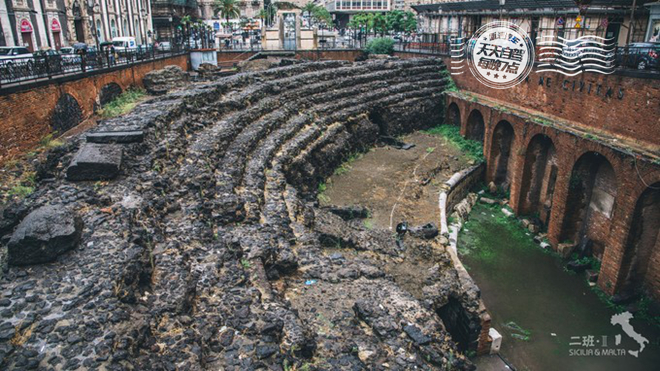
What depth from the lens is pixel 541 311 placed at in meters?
11.8

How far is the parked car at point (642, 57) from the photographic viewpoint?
12.8m

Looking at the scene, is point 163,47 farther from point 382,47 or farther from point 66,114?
point 382,47

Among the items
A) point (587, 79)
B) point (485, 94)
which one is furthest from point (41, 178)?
point (485, 94)

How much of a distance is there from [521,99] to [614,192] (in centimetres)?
632

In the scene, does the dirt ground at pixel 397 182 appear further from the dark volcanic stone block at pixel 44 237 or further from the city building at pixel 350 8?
the city building at pixel 350 8

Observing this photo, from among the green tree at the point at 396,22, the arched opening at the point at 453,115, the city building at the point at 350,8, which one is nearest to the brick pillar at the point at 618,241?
the arched opening at the point at 453,115

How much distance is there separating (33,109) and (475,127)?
58.3 ft

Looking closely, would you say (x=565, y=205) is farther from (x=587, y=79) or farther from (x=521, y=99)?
(x=521, y=99)

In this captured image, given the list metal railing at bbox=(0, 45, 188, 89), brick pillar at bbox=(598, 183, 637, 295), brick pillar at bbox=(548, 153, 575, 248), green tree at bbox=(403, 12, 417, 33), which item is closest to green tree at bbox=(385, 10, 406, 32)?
green tree at bbox=(403, 12, 417, 33)

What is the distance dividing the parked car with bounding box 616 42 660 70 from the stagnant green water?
20.2ft

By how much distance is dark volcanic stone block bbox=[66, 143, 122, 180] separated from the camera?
26.8 feet

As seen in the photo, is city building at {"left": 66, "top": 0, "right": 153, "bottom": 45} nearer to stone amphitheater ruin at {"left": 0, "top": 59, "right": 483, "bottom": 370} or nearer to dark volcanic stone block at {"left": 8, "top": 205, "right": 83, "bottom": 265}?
stone amphitheater ruin at {"left": 0, "top": 59, "right": 483, "bottom": 370}

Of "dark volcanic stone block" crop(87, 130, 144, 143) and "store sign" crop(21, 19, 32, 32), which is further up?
"store sign" crop(21, 19, 32, 32)
